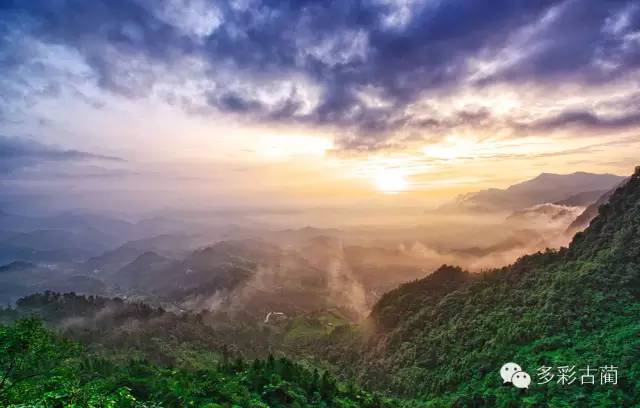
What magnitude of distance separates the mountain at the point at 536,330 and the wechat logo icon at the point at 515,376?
92 cm

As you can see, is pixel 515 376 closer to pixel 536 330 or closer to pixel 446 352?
pixel 536 330

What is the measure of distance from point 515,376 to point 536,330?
41.2 feet

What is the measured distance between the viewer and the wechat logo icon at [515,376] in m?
53.2

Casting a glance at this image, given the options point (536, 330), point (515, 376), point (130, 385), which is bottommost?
point (515, 376)

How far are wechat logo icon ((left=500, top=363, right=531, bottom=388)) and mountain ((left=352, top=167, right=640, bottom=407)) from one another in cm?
92

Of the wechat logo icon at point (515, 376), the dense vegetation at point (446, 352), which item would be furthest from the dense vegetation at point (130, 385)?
the wechat logo icon at point (515, 376)

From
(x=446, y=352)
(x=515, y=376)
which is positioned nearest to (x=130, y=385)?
(x=515, y=376)

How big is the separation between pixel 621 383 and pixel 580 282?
27264 mm

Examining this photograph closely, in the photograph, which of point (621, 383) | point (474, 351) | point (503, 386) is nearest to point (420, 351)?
point (474, 351)

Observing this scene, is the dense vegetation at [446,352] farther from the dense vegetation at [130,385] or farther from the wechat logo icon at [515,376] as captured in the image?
the wechat logo icon at [515,376]

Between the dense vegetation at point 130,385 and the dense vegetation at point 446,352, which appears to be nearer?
the dense vegetation at point 130,385

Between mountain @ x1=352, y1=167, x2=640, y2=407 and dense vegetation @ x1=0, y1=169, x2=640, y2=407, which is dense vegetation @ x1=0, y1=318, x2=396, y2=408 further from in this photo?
mountain @ x1=352, y1=167, x2=640, y2=407

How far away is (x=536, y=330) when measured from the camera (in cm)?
6338

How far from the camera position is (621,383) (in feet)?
147
